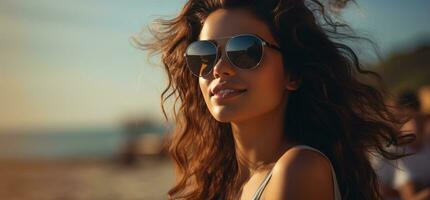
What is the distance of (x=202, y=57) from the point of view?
Result: 235 cm

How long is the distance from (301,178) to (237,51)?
532mm

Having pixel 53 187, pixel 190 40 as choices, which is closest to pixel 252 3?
pixel 190 40

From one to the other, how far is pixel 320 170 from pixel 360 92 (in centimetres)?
57

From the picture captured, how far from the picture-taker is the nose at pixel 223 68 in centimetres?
225

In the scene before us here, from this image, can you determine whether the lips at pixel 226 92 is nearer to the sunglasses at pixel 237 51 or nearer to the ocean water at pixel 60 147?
the sunglasses at pixel 237 51

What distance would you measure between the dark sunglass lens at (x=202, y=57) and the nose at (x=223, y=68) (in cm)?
4

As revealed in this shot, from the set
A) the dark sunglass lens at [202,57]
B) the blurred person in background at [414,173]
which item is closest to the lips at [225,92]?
the dark sunglass lens at [202,57]

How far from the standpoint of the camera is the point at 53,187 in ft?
53.6

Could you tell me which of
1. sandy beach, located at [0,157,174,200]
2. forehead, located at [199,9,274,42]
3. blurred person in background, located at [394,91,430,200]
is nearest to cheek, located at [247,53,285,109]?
forehead, located at [199,9,274,42]

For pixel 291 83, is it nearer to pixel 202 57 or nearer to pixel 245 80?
pixel 245 80

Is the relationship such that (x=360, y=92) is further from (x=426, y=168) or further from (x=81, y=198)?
(x=81, y=198)

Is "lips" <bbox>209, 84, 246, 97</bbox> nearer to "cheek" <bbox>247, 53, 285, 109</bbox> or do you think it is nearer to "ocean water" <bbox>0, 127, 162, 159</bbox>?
"cheek" <bbox>247, 53, 285, 109</bbox>

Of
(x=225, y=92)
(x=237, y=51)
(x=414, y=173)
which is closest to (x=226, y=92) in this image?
(x=225, y=92)

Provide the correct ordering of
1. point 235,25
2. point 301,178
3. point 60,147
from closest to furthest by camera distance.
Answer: point 301,178, point 235,25, point 60,147
